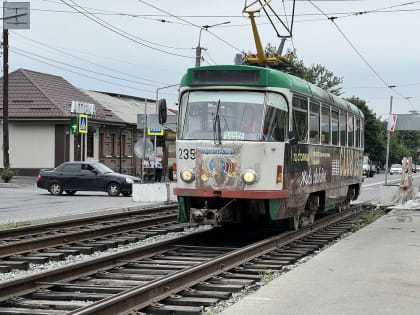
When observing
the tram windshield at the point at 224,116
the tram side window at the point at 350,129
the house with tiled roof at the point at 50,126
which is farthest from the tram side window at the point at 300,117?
the house with tiled roof at the point at 50,126

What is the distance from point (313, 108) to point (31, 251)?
631 cm

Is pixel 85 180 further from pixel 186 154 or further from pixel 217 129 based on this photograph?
pixel 217 129

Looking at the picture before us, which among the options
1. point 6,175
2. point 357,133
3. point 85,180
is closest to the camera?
point 357,133

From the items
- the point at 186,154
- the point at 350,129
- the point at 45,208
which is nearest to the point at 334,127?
the point at 350,129

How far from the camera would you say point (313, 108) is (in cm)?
1487

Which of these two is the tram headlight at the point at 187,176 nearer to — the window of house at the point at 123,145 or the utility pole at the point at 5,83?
the utility pole at the point at 5,83

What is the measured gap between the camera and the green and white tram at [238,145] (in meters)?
12.3

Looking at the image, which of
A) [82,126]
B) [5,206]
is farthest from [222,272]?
[82,126]

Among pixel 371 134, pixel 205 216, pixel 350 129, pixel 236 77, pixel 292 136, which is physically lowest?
pixel 205 216

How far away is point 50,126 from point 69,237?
31973mm

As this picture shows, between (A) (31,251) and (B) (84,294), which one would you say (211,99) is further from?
(B) (84,294)

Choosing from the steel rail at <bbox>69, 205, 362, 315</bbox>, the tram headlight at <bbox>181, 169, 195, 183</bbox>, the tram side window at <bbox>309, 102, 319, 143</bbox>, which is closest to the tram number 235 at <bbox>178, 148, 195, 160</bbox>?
the tram headlight at <bbox>181, 169, 195, 183</bbox>

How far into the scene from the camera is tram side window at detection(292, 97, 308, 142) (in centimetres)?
1344

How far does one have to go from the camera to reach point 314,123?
14875mm
